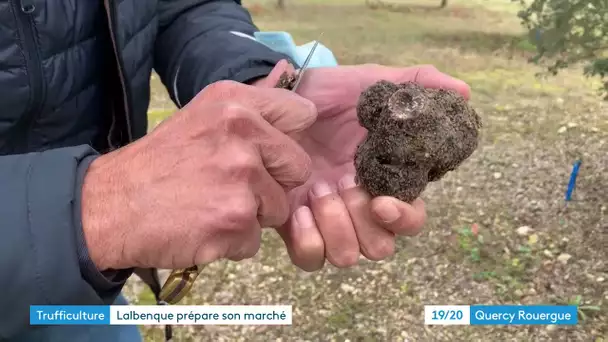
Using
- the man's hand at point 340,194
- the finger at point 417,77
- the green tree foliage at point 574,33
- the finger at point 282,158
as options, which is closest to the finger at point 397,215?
the man's hand at point 340,194

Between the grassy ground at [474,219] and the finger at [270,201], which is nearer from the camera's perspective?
the finger at [270,201]

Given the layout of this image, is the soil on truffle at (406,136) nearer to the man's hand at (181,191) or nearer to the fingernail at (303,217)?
the fingernail at (303,217)

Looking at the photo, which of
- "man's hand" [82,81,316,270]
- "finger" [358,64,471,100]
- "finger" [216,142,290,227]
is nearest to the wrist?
"man's hand" [82,81,316,270]

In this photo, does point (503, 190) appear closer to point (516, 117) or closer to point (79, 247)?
point (516, 117)

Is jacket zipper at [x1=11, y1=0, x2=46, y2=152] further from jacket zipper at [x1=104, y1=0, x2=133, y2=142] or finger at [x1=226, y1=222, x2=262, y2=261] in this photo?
finger at [x1=226, y1=222, x2=262, y2=261]

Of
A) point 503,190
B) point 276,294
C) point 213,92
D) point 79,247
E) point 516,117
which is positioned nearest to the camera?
point 79,247

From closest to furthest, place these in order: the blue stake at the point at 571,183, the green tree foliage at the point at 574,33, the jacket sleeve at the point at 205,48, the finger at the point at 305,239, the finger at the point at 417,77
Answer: the finger at the point at 305,239 → the finger at the point at 417,77 → the jacket sleeve at the point at 205,48 → the green tree foliage at the point at 574,33 → the blue stake at the point at 571,183

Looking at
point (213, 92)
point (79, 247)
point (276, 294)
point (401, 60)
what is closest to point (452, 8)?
point (401, 60)
